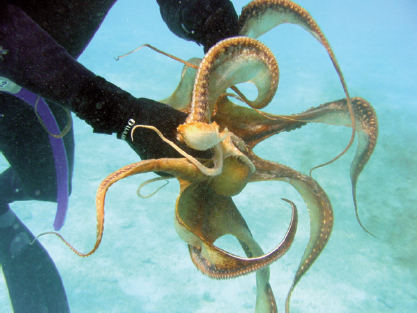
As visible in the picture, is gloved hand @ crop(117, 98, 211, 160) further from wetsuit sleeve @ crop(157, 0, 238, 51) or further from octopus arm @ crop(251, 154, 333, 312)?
wetsuit sleeve @ crop(157, 0, 238, 51)

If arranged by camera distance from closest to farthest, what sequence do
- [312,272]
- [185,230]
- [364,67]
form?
1. [185,230]
2. [312,272]
3. [364,67]

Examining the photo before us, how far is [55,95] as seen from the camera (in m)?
1.52

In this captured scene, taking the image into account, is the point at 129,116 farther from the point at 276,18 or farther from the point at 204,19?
the point at 276,18

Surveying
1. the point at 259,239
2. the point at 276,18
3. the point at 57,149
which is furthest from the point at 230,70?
the point at 259,239

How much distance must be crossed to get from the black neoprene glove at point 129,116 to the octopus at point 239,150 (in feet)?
0.51

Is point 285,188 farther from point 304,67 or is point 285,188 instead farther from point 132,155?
point 304,67

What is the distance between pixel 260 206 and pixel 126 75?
457 inches

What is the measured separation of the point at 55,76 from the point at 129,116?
18.5 inches


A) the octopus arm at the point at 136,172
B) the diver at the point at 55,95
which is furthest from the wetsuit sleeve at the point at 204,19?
the octopus arm at the point at 136,172

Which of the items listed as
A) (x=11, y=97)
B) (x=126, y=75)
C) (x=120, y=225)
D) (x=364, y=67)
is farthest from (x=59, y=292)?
(x=364, y=67)

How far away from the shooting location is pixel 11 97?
258 centimetres

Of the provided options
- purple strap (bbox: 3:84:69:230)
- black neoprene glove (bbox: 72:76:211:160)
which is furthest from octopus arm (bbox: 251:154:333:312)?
purple strap (bbox: 3:84:69:230)

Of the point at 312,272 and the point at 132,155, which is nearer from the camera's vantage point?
the point at 312,272

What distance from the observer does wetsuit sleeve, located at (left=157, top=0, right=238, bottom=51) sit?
70.4 inches
